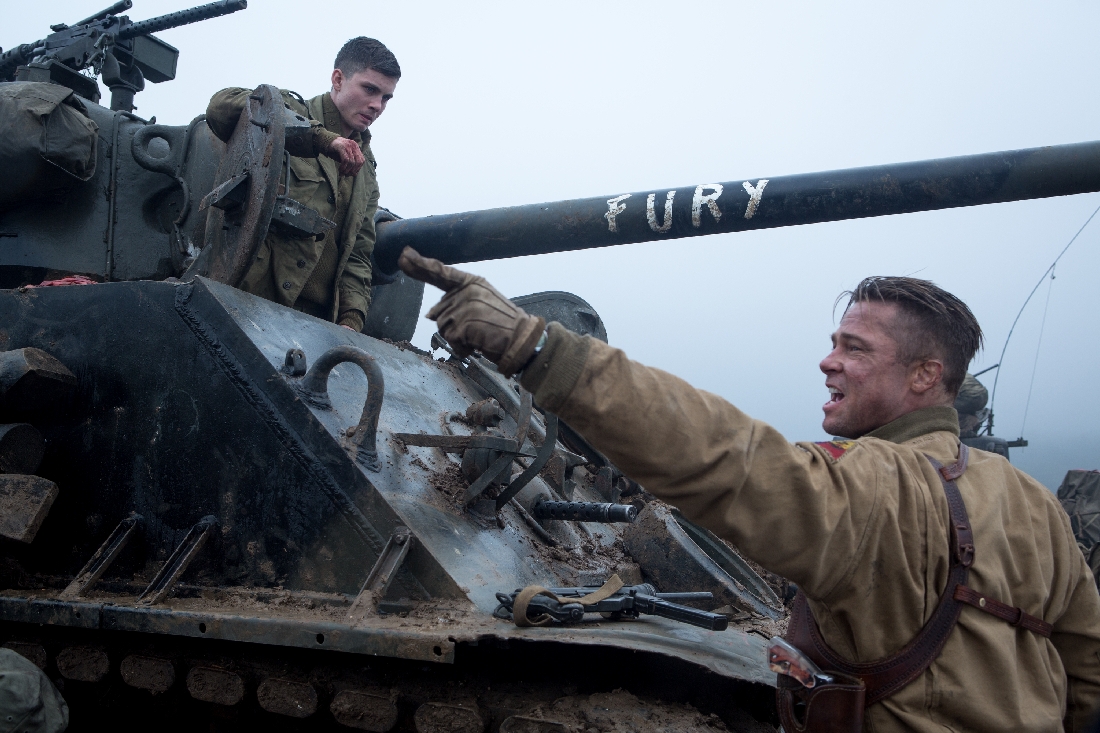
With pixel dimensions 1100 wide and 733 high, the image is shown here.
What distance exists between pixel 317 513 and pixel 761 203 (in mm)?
2047

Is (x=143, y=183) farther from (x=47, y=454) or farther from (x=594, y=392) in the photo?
(x=594, y=392)

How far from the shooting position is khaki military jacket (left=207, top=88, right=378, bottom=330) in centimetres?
362

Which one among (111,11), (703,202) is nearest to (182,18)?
(111,11)

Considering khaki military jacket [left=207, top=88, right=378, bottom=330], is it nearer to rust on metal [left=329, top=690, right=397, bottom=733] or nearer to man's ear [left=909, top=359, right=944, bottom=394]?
rust on metal [left=329, top=690, right=397, bottom=733]

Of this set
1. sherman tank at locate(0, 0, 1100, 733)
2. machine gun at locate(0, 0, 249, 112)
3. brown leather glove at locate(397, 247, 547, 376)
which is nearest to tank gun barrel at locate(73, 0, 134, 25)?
machine gun at locate(0, 0, 249, 112)

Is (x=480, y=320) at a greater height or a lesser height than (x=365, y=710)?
greater

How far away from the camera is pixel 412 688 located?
2.39m

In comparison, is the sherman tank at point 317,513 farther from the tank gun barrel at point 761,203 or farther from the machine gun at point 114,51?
the machine gun at point 114,51

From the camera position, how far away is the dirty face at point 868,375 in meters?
2.06

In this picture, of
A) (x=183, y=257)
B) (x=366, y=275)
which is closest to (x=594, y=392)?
(x=366, y=275)

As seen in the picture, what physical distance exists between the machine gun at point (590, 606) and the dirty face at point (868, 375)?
743 millimetres

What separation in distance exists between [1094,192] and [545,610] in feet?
8.22

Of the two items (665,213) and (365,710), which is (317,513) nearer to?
(365,710)

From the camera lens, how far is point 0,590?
291 cm
